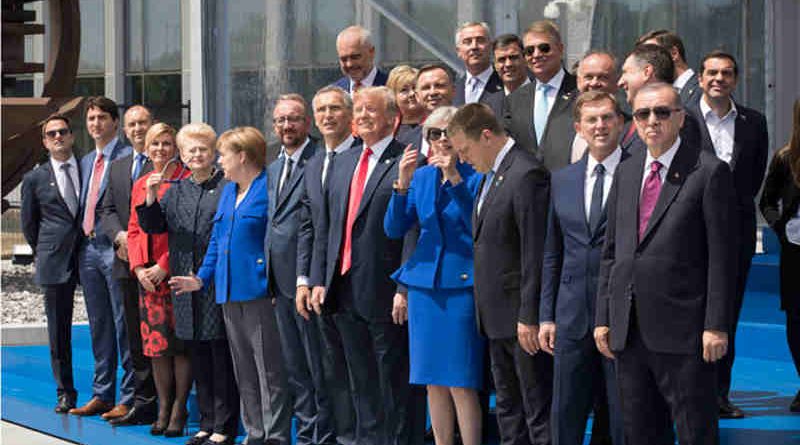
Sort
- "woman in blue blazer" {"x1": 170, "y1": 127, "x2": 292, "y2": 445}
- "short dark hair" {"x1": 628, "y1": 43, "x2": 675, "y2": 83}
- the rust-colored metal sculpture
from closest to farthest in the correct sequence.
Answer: "short dark hair" {"x1": 628, "y1": 43, "x2": 675, "y2": 83} < "woman in blue blazer" {"x1": 170, "y1": 127, "x2": 292, "y2": 445} < the rust-colored metal sculpture

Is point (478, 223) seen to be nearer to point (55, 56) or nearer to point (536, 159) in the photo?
point (536, 159)

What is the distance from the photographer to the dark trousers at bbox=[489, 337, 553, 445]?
5785mm

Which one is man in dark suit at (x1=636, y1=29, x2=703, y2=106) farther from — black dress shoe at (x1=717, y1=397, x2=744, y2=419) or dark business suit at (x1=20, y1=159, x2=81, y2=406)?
dark business suit at (x1=20, y1=159, x2=81, y2=406)

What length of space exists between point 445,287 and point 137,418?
267 cm

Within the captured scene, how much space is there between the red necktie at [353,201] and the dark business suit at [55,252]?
2685 millimetres

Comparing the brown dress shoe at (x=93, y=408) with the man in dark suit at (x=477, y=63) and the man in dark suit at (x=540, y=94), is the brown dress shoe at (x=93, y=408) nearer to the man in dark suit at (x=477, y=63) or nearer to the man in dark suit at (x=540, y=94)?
the man in dark suit at (x=477, y=63)

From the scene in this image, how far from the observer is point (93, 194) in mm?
8633

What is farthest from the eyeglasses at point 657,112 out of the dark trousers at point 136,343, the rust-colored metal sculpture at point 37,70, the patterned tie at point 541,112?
→ the rust-colored metal sculpture at point 37,70

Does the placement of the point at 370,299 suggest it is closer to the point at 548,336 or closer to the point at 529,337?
the point at 529,337

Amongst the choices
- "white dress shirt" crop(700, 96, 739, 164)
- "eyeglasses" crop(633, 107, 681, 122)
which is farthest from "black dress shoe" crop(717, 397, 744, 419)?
"eyeglasses" crop(633, 107, 681, 122)

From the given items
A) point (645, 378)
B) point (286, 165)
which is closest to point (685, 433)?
point (645, 378)

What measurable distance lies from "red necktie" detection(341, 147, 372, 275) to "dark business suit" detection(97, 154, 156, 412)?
5.83 feet

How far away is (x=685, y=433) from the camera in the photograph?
5094 millimetres

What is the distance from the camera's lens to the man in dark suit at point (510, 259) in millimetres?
5746
